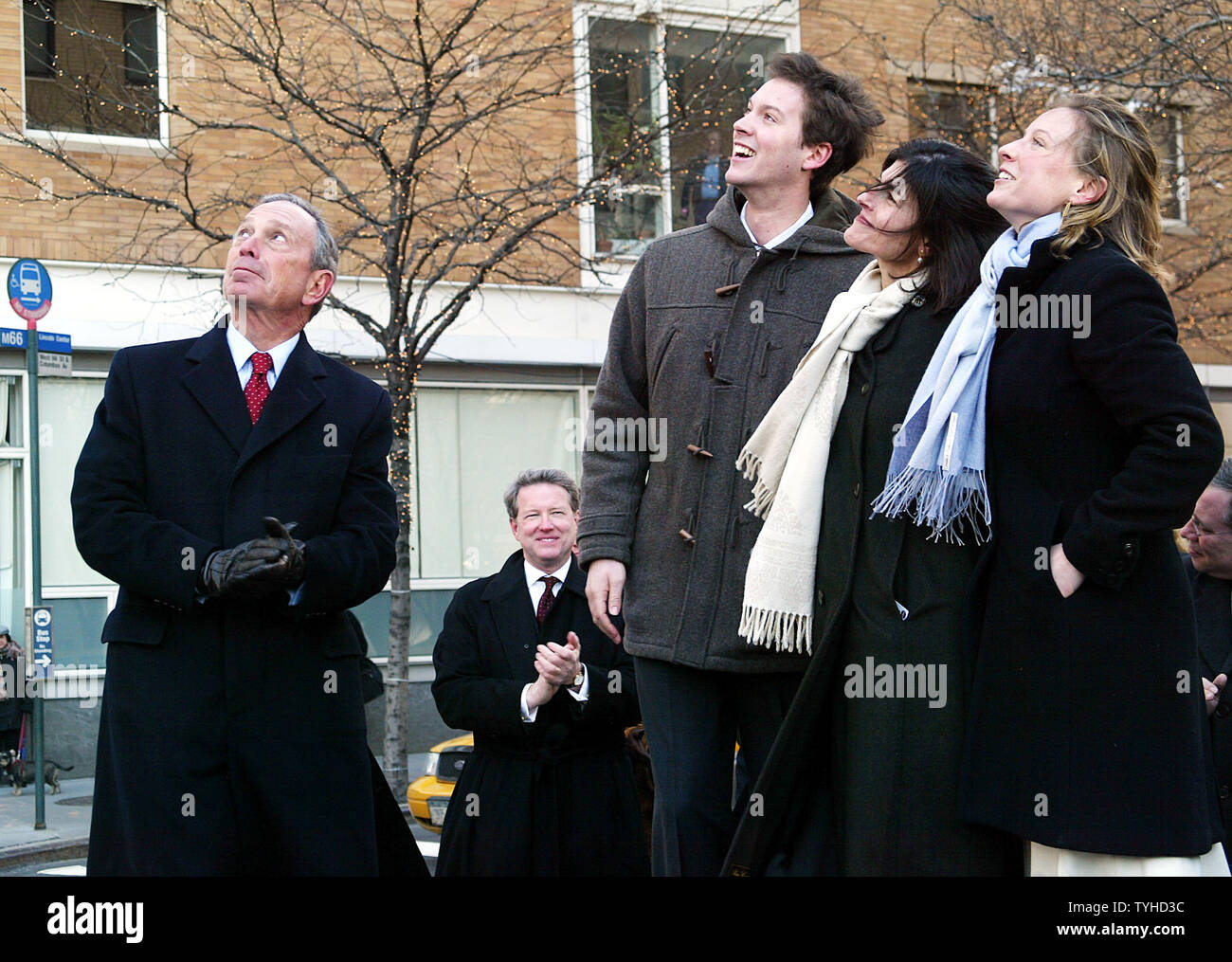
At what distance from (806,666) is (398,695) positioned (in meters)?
8.60

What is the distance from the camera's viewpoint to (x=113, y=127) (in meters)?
14.9

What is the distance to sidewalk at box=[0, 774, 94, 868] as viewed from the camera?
10.5m

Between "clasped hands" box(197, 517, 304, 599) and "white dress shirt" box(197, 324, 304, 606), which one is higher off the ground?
"white dress shirt" box(197, 324, 304, 606)

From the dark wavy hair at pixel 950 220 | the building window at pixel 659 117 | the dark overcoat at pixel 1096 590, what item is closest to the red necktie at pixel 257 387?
the dark wavy hair at pixel 950 220

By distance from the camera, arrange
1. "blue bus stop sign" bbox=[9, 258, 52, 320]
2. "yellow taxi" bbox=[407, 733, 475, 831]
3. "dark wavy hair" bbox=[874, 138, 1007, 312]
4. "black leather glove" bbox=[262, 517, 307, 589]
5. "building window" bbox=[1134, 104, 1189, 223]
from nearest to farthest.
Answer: "black leather glove" bbox=[262, 517, 307, 589], "dark wavy hair" bbox=[874, 138, 1007, 312], "yellow taxi" bbox=[407, 733, 475, 831], "blue bus stop sign" bbox=[9, 258, 52, 320], "building window" bbox=[1134, 104, 1189, 223]

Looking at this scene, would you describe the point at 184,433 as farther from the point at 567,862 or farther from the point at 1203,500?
the point at 1203,500

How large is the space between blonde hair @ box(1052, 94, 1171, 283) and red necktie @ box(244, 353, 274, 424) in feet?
6.42

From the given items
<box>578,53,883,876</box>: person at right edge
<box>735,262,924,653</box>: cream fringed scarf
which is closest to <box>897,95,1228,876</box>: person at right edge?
<box>735,262,924,653</box>: cream fringed scarf

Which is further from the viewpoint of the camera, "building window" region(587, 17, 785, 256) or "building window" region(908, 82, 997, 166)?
"building window" region(908, 82, 997, 166)

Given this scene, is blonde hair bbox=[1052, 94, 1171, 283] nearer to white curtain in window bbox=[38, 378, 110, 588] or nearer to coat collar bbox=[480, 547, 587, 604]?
coat collar bbox=[480, 547, 587, 604]

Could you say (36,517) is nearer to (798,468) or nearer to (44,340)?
(44,340)

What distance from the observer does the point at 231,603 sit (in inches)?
154

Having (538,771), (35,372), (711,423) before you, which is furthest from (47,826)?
(711,423)

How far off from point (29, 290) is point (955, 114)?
10.2m
